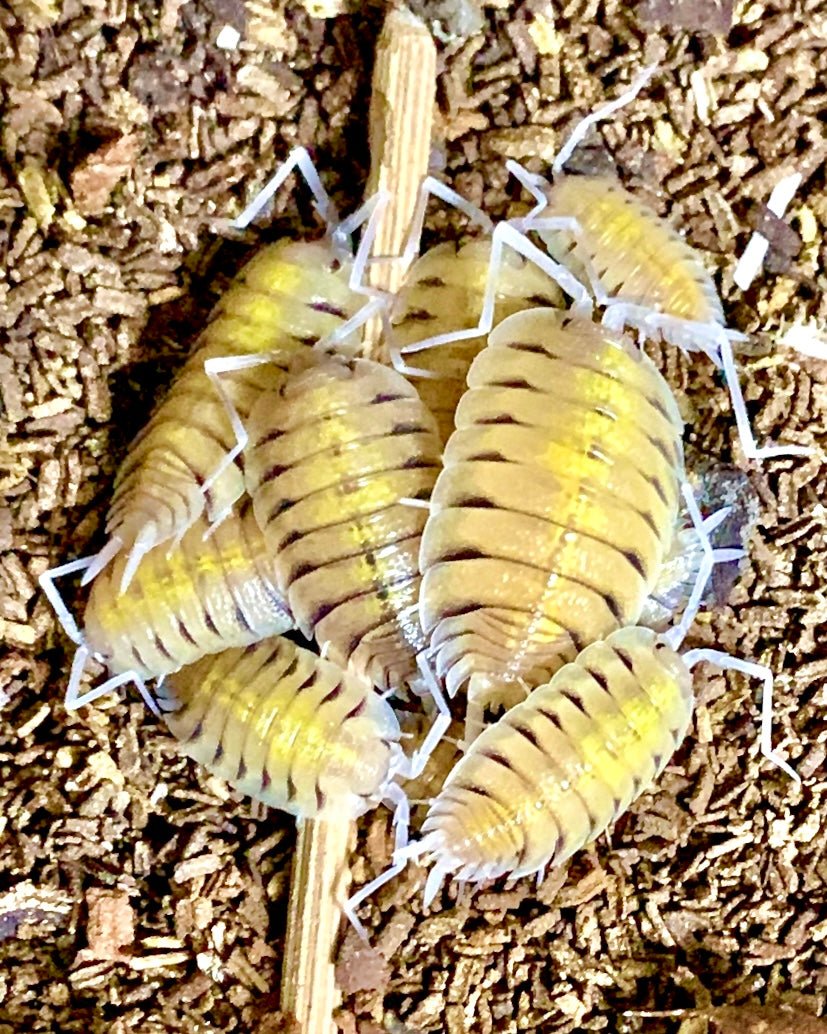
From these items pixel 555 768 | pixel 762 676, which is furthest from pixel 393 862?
pixel 762 676

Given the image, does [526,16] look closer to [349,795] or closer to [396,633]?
[396,633]

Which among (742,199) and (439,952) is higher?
(742,199)

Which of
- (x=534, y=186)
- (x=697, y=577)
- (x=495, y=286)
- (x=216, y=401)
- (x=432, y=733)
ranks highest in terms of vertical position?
(x=534, y=186)

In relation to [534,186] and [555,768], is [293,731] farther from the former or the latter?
[534,186]

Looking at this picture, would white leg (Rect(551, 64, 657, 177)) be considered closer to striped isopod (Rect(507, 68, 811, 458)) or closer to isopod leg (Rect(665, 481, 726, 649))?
striped isopod (Rect(507, 68, 811, 458))

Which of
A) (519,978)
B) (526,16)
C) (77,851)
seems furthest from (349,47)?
(519,978)

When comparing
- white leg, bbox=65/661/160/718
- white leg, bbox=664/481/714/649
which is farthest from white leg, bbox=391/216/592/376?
white leg, bbox=65/661/160/718
